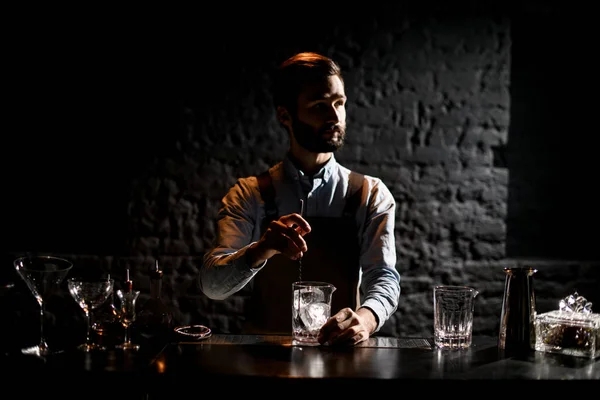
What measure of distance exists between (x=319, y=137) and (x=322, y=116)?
0.27 feet

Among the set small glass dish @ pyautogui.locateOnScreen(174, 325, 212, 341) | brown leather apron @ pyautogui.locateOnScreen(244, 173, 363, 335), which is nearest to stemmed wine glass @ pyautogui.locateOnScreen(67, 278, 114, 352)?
small glass dish @ pyautogui.locateOnScreen(174, 325, 212, 341)

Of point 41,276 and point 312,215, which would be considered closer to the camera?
point 41,276

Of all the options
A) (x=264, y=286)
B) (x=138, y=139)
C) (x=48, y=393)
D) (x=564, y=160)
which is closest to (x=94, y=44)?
(x=138, y=139)

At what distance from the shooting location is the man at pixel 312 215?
2471 millimetres

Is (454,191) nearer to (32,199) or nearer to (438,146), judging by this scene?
(438,146)

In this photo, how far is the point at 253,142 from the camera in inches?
148

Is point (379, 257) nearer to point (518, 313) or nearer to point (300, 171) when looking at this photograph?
point (300, 171)

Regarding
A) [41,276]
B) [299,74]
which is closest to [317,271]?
[299,74]

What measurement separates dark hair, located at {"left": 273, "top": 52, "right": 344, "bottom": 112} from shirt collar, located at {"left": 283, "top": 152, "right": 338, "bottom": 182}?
0.23 metres

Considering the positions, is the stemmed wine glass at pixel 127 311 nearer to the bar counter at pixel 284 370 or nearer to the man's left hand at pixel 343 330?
the bar counter at pixel 284 370

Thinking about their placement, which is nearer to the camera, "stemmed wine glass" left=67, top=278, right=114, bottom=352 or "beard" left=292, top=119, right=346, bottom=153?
"stemmed wine glass" left=67, top=278, right=114, bottom=352

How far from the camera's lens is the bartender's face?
8.22 feet

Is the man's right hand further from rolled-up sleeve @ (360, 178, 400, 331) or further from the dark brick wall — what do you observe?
the dark brick wall

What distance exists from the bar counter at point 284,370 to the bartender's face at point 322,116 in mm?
931
